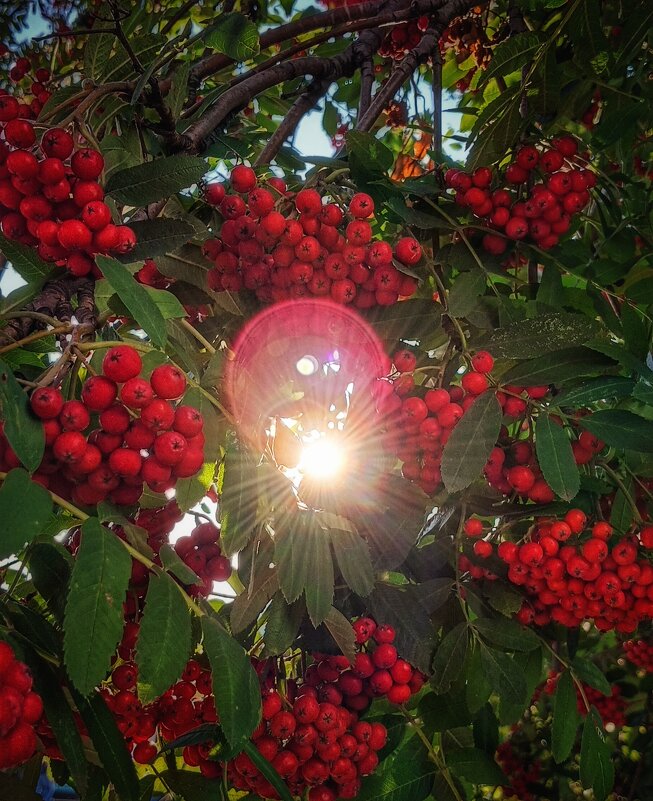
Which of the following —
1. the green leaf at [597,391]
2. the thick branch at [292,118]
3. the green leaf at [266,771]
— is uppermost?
the thick branch at [292,118]

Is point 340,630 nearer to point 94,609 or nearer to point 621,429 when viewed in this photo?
point 94,609

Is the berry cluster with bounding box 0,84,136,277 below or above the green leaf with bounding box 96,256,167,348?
above

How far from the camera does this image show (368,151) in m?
2.08

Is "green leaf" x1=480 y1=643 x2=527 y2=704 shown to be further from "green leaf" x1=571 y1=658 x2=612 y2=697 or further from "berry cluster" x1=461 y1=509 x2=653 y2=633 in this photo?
"green leaf" x1=571 y1=658 x2=612 y2=697

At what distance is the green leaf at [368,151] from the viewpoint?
2080 mm

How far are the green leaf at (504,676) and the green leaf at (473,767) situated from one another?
279 mm

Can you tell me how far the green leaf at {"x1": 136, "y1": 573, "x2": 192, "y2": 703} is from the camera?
1.30m

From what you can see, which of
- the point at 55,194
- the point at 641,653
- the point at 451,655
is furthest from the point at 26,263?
the point at 641,653

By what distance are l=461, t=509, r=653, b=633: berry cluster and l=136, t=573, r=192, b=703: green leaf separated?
1.17 m

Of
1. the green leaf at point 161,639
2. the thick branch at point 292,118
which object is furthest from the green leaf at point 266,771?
the thick branch at point 292,118

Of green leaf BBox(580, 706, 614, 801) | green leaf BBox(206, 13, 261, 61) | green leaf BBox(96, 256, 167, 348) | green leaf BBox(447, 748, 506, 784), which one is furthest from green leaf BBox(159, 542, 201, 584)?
green leaf BBox(580, 706, 614, 801)

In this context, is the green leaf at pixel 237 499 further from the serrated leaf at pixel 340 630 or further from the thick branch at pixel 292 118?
the thick branch at pixel 292 118

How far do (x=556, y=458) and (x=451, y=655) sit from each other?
73cm

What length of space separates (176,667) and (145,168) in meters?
1.16
